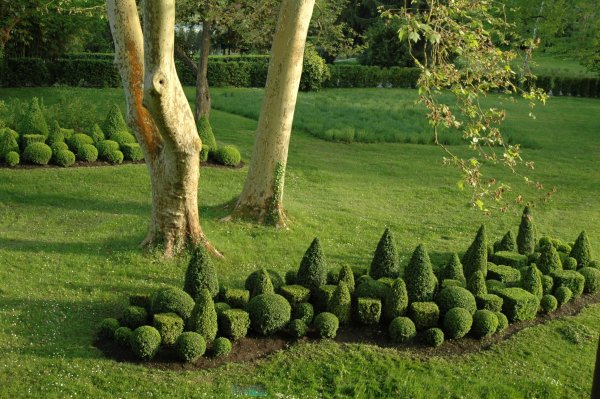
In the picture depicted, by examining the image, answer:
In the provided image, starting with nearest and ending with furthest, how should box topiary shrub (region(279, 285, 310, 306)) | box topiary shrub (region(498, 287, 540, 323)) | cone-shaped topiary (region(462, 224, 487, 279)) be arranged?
box topiary shrub (region(279, 285, 310, 306)) < box topiary shrub (region(498, 287, 540, 323)) < cone-shaped topiary (region(462, 224, 487, 279))

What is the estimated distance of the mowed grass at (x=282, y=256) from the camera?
8.41 m

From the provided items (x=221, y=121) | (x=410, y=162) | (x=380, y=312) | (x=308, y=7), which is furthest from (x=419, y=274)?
(x=221, y=121)

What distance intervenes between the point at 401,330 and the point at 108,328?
367cm

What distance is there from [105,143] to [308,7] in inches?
268

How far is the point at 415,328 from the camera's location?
381 inches

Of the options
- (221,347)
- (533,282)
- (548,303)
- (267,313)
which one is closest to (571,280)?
(548,303)

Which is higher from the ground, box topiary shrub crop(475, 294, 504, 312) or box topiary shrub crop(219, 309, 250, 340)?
box topiary shrub crop(475, 294, 504, 312)

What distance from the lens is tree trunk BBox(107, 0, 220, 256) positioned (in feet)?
36.5

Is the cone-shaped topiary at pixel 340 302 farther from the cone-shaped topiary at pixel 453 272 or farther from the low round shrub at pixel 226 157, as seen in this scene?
the low round shrub at pixel 226 157

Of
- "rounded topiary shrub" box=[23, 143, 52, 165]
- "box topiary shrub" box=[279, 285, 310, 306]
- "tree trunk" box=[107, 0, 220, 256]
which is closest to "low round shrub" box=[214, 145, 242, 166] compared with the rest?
"rounded topiary shrub" box=[23, 143, 52, 165]

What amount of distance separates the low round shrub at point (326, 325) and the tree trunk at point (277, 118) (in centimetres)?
478

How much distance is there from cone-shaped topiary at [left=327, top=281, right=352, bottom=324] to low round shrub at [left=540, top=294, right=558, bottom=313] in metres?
3.26

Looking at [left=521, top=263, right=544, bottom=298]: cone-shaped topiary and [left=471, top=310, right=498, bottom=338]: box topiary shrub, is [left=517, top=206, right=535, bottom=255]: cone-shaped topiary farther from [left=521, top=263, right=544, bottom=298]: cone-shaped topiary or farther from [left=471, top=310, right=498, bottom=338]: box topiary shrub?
[left=471, top=310, right=498, bottom=338]: box topiary shrub

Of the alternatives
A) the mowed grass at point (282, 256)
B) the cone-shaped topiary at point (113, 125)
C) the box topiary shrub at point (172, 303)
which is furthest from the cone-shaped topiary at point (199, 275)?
the cone-shaped topiary at point (113, 125)
